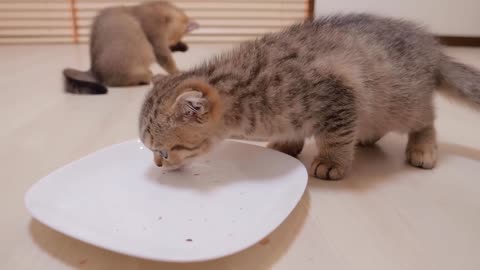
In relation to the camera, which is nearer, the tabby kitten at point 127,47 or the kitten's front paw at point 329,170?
the kitten's front paw at point 329,170

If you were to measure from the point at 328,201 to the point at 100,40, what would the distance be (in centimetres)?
187

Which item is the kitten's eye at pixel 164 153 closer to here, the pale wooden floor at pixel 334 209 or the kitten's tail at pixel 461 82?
the pale wooden floor at pixel 334 209

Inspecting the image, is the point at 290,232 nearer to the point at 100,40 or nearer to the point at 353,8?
the point at 100,40

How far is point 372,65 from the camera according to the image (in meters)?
1.30

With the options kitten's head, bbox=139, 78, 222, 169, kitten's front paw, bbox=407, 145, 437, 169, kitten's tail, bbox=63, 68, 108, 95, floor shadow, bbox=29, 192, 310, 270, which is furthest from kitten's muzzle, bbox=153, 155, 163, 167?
kitten's tail, bbox=63, 68, 108, 95

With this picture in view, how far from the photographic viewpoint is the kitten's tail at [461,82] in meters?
1.40

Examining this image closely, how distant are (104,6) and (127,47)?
1816 mm

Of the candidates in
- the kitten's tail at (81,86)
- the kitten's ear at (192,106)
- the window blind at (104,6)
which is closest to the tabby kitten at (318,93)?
the kitten's ear at (192,106)

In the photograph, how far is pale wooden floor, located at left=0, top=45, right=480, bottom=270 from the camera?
3.01 feet

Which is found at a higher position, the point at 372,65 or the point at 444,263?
the point at 372,65

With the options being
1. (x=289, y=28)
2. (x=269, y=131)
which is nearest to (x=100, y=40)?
(x=289, y=28)

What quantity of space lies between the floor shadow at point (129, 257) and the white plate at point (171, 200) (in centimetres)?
4

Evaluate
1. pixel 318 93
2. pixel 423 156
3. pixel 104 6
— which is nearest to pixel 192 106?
pixel 318 93

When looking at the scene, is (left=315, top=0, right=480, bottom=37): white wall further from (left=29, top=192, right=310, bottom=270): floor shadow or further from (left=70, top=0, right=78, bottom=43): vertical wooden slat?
(left=29, top=192, right=310, bottom=270): floor shadow
